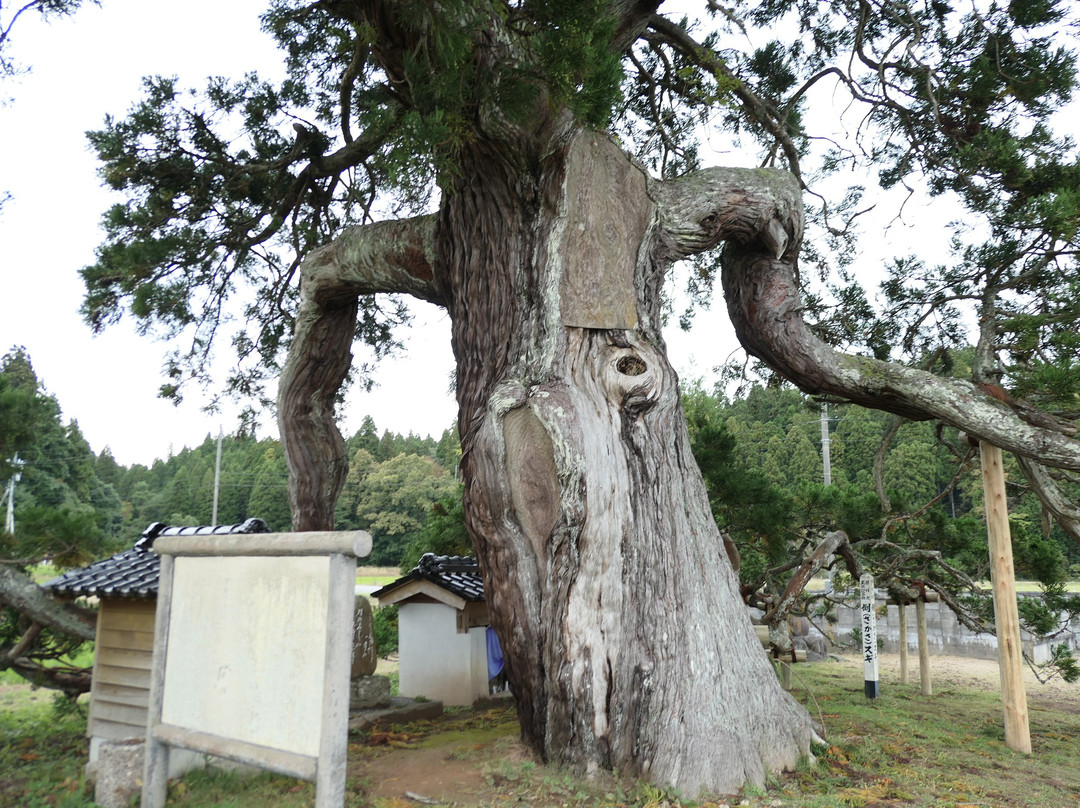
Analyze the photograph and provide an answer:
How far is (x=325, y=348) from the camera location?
669cm

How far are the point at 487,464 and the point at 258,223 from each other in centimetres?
453

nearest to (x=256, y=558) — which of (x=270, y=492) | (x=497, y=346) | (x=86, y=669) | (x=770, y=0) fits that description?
(x=497, y=346)

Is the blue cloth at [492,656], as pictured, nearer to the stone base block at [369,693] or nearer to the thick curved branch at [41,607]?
the stone base block at [369,693]

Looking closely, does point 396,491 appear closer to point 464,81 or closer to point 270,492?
point 270,492

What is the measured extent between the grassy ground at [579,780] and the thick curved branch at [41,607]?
0.91m

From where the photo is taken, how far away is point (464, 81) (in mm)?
3861

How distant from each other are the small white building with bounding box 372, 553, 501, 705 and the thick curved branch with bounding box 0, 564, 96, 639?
3.69 meters

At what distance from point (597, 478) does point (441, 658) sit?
17.6 feet

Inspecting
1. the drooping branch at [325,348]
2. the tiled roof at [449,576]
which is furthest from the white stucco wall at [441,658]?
the drooping branch at [325,348]

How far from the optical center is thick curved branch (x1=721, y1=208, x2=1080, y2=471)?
4.94 meters

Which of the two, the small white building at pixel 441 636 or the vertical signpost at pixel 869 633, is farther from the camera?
the small white building at pixel 441 636

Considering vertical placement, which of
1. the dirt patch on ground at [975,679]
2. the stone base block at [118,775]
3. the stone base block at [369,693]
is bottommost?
the dirt patch on ground at [975,679]

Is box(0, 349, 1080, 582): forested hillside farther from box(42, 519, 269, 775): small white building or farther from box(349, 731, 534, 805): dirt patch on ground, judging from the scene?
box(349, 731, 534, 805): dirt patch on ground

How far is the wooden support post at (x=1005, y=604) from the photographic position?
5172 mm
